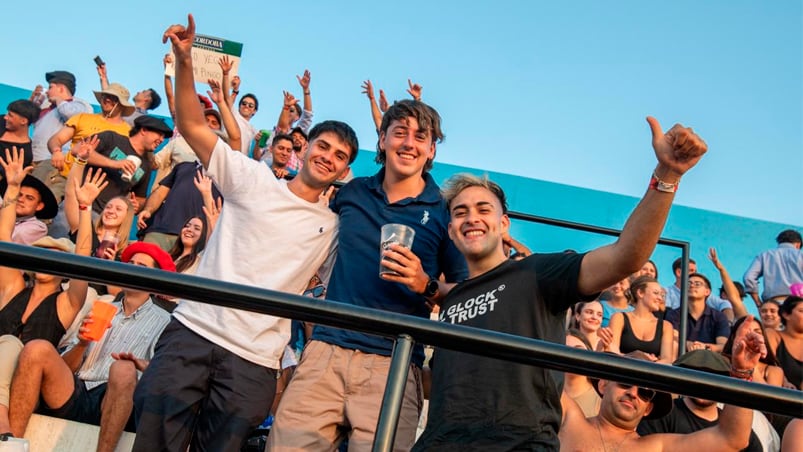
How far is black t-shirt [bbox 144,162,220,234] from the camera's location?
6.54 meters

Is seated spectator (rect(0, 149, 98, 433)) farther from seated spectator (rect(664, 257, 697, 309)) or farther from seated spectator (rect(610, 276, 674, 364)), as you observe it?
seated spectator (rect(664, 257, 697, 309))

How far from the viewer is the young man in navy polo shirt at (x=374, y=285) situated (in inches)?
104

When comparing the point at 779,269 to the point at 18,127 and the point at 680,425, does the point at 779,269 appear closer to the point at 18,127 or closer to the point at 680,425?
the point at 680,425

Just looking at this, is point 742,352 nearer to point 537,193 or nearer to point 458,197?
point 458,197

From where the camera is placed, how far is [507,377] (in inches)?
87.0

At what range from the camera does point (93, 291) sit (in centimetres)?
524

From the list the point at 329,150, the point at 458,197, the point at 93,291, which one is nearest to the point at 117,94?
the point at 93,291

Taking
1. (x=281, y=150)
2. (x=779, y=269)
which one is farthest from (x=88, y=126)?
(x=779, y=269)

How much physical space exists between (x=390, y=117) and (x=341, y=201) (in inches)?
15.0

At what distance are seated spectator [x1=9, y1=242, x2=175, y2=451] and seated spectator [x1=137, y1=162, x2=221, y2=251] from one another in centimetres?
193

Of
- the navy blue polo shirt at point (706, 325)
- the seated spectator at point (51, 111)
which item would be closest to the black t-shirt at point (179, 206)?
the seated spectator at point (51, 111)

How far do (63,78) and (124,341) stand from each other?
529cm

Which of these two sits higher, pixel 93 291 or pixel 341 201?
pixel 341 201

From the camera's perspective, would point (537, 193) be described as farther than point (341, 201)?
Yes
